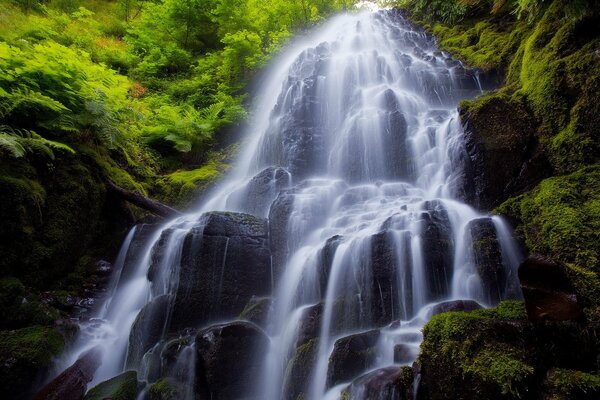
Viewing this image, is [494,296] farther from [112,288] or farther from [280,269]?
[112,288]

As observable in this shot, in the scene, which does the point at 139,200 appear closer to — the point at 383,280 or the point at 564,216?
the point at 383,280

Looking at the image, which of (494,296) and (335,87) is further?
(335,87)

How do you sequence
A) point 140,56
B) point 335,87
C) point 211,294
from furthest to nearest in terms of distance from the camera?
1. point 140,56
2. point 335,87
3. point 211,294

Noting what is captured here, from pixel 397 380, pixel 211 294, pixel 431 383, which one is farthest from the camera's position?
pixel 211 294

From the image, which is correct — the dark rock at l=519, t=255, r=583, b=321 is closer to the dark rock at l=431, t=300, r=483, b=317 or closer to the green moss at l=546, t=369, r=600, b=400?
the green moss at l=546, t=369, r=600, b=400

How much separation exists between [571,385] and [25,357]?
5.85 m

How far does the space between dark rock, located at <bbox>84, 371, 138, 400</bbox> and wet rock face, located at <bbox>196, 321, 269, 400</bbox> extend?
828 millimetres

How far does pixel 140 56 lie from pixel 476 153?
1318 cm

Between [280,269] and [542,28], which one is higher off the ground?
[542,28]

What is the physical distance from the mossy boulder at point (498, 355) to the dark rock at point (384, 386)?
17cm

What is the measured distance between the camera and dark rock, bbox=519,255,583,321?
9.23 feet

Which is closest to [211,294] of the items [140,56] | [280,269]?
[280,269]

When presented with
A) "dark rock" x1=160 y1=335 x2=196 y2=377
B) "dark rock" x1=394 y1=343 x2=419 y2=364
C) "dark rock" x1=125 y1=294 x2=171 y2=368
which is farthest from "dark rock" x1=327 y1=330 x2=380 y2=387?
"dark rock" x1=125 y1=294 x2=171 y2=368

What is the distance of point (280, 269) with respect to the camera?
6.56m
